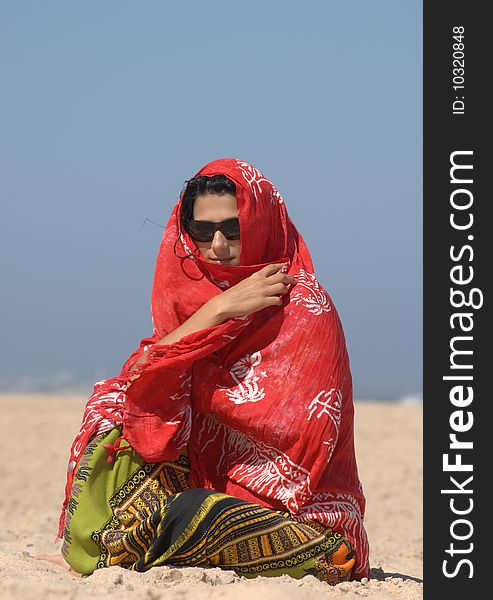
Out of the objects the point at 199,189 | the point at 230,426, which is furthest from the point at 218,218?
the point at 230,426

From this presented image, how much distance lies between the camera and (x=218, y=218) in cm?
448

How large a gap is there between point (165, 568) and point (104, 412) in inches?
30.3

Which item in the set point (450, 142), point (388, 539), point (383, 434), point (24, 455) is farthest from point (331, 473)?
point (383, 434)

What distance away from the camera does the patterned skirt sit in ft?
13.8

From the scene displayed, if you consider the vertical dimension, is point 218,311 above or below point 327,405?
above

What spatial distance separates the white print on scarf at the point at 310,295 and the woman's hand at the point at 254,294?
6cm

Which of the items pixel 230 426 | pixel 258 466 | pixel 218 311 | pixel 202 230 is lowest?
pixel 258 466

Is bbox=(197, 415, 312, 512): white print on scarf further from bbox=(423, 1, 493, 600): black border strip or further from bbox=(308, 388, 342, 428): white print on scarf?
bbox=(423, 1, 493, 600): black border strip

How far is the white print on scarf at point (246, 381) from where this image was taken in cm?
438

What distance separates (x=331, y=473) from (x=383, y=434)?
369 inches

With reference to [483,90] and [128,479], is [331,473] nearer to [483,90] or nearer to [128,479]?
[128,479]

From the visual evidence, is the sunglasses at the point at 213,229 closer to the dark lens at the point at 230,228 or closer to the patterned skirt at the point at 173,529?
the dark lens at the point at 230,228

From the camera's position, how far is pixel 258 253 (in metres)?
4.55

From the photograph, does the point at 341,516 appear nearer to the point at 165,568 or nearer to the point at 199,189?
the point at 165,568
